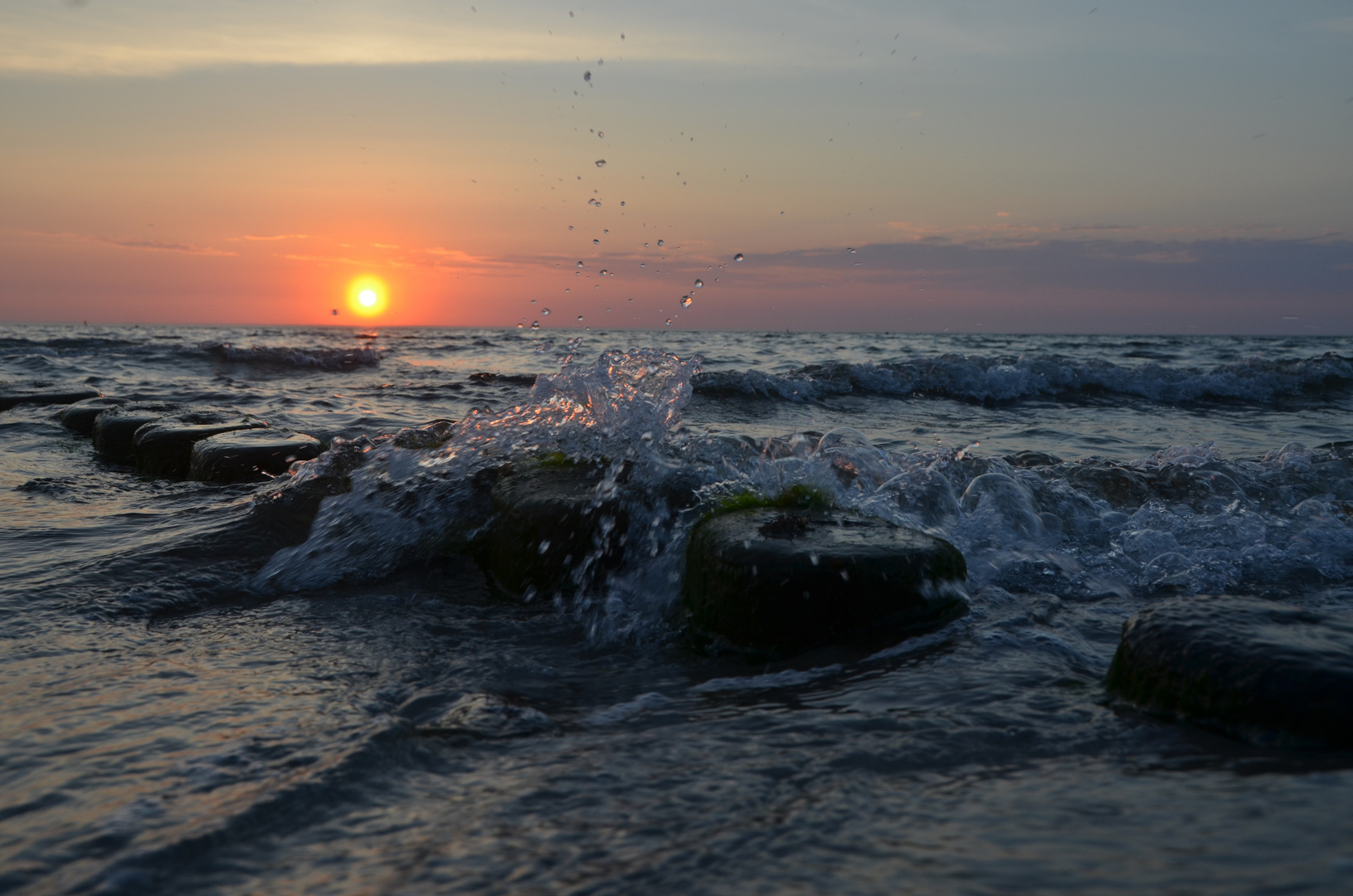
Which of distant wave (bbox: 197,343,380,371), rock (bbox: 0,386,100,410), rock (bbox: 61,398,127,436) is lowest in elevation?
rock (bbox: 61,398,127,436)

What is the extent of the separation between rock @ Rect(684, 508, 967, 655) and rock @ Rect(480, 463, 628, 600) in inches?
22.9

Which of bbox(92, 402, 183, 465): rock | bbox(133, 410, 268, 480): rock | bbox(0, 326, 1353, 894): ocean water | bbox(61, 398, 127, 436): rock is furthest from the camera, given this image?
bbox(61, 398, 127, 436): rock

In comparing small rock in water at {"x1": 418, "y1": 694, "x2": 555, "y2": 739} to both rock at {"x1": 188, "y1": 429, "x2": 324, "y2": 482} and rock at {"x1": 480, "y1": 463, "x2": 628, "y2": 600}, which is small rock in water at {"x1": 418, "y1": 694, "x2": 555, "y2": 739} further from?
rock at {"x1": 188, "y1": 429, "x2": 324, "y2": 482}

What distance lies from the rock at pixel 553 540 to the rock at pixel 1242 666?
1.91 m

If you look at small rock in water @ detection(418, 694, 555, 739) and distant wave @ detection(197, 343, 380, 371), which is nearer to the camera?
small rock in water @ detection(418, 694, 555, 739)

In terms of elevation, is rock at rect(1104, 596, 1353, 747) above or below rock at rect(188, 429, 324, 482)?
below

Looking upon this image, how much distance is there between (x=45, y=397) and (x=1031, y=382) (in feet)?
42.8

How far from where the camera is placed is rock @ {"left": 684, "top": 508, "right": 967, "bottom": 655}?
2684 millimetres

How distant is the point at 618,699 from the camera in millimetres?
2363

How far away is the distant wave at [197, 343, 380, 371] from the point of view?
1872 centimetres

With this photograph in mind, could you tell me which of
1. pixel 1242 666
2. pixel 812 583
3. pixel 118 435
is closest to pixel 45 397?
pixel 118 435

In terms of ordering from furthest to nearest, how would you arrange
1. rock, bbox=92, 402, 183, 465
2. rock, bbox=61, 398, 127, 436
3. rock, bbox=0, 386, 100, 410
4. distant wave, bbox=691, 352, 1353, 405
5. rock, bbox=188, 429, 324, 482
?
distant wave, bbox=691, 352, 1353, 405
rock, bbox=0, 386, 100, 410
rock, bbox=61, 398, 127, 436
rock, bbox=92, 402, 183, 465
rock, bbox=188, 429, 324, 482

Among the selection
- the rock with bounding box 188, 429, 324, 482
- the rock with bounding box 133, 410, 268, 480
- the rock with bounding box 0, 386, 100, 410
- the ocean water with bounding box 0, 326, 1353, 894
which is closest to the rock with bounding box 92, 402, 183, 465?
the rock with bounding box 133, 410, 268, 480

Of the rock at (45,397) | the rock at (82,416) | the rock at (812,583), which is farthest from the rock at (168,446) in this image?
the rock at (812,583)
